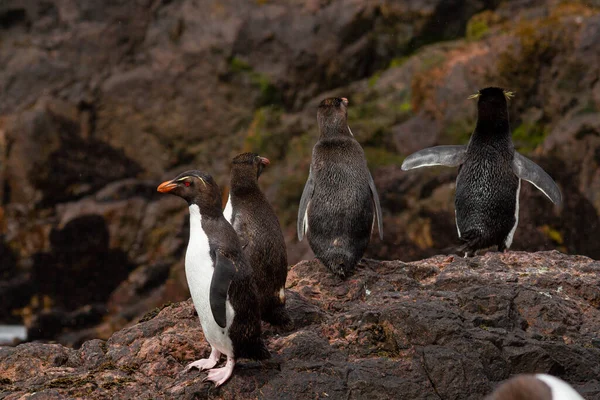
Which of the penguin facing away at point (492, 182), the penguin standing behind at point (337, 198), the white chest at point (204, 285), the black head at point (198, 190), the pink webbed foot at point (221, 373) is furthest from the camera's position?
the penguin facing away at point (492, 182)

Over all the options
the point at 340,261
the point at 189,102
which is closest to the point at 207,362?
the point at 340,261

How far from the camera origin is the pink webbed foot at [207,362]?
4.37 metres

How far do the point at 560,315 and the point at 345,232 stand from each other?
68.2 inches

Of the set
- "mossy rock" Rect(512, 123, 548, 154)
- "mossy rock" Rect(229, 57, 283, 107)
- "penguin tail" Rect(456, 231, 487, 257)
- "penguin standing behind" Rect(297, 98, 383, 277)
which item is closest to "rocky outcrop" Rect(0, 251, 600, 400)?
"penguin standing behind" Rect(297, 98, 383, 277)

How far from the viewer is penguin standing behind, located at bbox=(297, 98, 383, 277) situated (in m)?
6.10

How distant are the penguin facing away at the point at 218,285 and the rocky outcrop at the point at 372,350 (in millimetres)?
125

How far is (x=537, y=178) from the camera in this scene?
681cm

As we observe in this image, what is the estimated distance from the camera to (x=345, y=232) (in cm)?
614

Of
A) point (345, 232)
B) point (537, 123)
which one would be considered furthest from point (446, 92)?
point (345, 232)

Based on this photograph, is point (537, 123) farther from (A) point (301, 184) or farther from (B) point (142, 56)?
(B) point (142, 56)

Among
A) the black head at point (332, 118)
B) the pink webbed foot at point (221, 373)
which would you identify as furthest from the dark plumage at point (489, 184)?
the pink webbed foot at point (221, 373)

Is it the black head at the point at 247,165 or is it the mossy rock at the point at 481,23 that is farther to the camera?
the mossy rock at the point at 481,23

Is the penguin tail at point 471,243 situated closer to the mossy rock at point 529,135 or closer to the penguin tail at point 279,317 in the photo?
the penguin tail at point 279,317

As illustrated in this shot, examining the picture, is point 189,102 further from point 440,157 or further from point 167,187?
point 167,187
